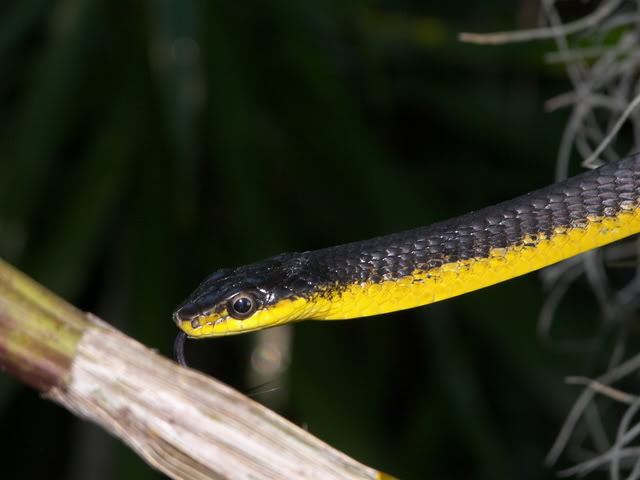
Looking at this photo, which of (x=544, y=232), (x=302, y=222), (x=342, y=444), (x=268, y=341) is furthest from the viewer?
(x=302, y=222)

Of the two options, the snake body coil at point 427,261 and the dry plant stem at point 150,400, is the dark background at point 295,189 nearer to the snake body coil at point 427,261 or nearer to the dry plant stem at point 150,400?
the snake body coil at point 427,261

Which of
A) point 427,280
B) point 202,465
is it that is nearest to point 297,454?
point 202,465

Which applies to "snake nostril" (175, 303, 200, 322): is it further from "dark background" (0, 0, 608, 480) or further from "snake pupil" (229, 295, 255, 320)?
"dark background" (0, 0, 608, 480)

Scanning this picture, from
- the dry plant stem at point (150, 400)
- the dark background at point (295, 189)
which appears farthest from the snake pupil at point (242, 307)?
the dark background at point (295, 189)

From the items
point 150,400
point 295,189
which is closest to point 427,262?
point 150,400

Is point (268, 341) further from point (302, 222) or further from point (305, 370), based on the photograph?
point (302, 222)

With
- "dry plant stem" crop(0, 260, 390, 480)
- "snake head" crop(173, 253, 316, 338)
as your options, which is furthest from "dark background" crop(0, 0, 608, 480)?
"dry plant stem" crop(0, 260, 390, 480)
